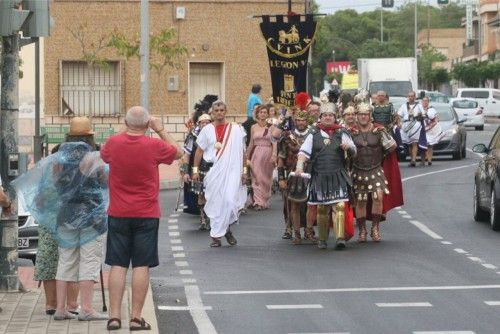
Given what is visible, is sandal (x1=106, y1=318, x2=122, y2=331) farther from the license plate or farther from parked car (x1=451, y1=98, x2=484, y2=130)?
parked car (x1=451, y1=98, x2=484, y2=130)

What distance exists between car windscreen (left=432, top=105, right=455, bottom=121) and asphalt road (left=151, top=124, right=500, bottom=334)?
1531 cm

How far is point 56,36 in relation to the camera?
44125 millimetres

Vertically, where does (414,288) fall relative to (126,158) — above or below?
below

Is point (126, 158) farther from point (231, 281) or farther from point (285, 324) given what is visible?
point (231, 281)

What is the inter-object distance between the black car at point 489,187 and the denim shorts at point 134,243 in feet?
31.4

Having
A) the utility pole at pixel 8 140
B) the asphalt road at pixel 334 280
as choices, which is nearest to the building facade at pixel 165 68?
the asphalt road at pixel 334 280

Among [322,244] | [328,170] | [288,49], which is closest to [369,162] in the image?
[328,170]

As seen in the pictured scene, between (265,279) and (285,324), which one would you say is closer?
(285,324)

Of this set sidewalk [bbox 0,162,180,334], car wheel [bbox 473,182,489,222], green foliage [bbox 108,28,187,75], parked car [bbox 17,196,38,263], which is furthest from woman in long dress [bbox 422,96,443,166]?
sidewalk [bbox 0,162,180,334]

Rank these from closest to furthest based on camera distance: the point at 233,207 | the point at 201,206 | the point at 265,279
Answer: the point at 265,279
the point at 233,207
the point at 201,206

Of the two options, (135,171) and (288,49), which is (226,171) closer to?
(135,171)

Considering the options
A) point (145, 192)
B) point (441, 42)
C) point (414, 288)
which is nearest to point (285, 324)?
point (145, 192)

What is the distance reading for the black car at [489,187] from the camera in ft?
69.5

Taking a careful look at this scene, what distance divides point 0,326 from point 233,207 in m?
8.12
